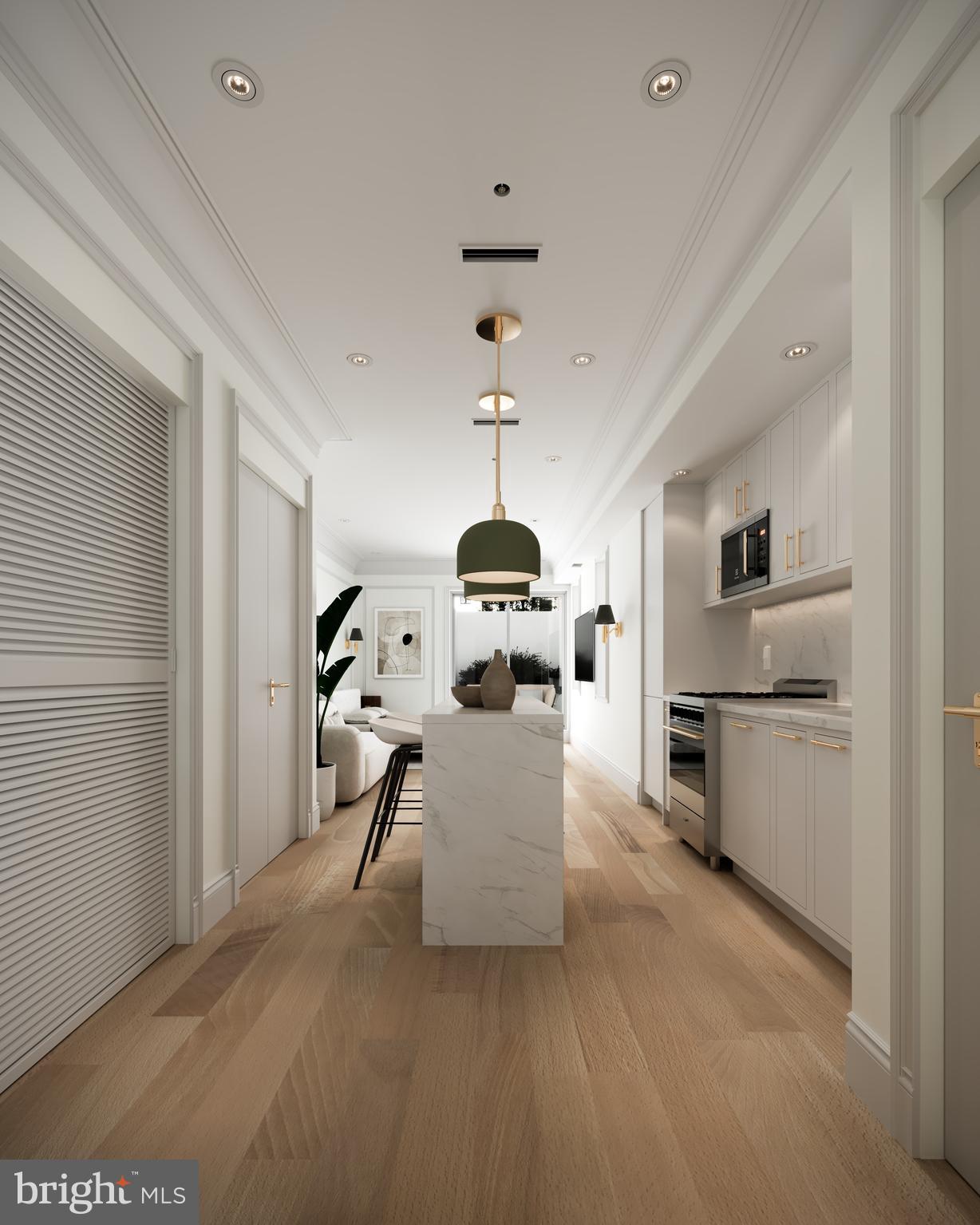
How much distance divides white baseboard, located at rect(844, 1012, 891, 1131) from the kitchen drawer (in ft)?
6.50

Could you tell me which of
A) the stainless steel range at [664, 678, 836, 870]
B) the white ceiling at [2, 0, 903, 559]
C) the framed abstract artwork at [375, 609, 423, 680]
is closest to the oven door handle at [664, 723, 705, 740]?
the stainless steel range at [664, 678, 836, 870]

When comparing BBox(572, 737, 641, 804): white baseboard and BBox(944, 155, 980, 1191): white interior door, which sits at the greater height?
BBox(944, 155, 980, 1191): white interior door

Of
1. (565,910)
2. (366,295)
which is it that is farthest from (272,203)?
(565,910)

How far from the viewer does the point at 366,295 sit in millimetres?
2895

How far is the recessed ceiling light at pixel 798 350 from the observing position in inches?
110

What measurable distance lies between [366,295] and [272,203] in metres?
0.62

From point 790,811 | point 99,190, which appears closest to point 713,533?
point 790,811

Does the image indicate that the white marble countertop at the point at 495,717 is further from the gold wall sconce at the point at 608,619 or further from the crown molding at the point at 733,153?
the gold wall sconce at the point at 608,619

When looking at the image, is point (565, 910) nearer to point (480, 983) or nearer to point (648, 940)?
point (648, 940)

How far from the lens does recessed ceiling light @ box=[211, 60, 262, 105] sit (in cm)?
177

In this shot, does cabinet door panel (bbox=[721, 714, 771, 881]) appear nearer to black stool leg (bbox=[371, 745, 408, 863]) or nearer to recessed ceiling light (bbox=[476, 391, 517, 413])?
black stool leg (bbox=[371, 745, 408, 863])

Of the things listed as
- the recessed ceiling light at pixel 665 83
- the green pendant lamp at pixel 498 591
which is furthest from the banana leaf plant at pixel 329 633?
the recessed ceiling light at pixel 665 83

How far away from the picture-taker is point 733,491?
14.0 ft

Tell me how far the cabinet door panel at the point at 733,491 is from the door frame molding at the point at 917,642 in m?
2.57
